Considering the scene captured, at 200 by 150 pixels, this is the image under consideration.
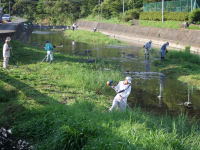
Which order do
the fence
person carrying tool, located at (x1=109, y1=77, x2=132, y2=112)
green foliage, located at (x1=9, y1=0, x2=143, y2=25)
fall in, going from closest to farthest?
person carrying tool, located at (x1=109, y1=77, x2=132, y2=112) → the fence → green foliage, located at (x1=9, y1=0, x2=143, y2=25)

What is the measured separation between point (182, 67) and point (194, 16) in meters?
15.8

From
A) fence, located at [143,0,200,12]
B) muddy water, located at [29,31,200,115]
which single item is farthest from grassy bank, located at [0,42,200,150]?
fence, located at [143,0,200,12]

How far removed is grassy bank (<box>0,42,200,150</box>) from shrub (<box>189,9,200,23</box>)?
2076 centimetres

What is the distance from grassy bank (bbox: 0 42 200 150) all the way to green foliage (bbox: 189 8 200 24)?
68.1ft

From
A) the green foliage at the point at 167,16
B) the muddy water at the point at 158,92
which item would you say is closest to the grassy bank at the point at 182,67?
the muddy water at the point at 158,92

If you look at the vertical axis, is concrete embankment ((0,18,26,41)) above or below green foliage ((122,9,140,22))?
below

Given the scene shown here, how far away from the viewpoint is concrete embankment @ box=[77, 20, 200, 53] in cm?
3017

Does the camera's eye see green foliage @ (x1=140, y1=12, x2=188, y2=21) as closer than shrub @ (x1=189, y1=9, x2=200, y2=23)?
No

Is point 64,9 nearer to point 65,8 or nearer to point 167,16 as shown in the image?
point 65,8

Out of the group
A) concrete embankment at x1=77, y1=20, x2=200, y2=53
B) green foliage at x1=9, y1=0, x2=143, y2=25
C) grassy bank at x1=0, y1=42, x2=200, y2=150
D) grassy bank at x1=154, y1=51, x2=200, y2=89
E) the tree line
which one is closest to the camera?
grassy bank at x1=0, y1=42, x2=200, y2=150

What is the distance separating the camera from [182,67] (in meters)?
19.3

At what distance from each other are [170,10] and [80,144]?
39862 mm

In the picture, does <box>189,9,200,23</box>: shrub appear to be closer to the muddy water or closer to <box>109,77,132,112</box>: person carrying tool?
the muddy water

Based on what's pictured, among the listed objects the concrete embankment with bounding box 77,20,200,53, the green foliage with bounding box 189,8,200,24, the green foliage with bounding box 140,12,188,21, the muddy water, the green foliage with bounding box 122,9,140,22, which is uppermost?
the green foliage with bounding box 122,9,140,22
